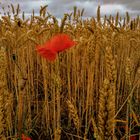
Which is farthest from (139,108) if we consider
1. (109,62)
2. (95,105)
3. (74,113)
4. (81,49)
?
(109,62)

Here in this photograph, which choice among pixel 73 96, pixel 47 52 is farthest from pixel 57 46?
pixel 73 96

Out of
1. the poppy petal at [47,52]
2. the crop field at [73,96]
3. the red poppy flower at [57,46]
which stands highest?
the red poppy flower at [57,46]

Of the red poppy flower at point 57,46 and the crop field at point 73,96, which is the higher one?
the red poppy flower at point 57,46

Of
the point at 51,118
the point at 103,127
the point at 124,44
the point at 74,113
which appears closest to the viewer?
the point at 103,127

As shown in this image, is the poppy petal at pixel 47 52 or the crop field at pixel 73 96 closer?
the crop field at pixel 73 96

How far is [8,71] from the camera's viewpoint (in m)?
2.16

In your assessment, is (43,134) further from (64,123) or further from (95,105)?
(95,105)

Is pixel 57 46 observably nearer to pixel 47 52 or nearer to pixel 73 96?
pixel 47 52

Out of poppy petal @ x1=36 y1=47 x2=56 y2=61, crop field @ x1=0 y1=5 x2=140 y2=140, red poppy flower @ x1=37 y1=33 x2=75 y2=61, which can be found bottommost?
crop field @ x1=0 y1=5 x2=140 y2=140

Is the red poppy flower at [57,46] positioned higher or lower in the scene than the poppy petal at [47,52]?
higher

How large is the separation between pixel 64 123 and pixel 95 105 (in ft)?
0.80

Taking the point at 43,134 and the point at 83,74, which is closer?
the point at 43,134

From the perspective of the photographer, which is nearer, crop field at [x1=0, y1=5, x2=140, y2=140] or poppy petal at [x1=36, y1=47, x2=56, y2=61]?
crop field at [x1=0, y1=5, x2=140, y2=140]

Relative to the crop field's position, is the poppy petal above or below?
above
